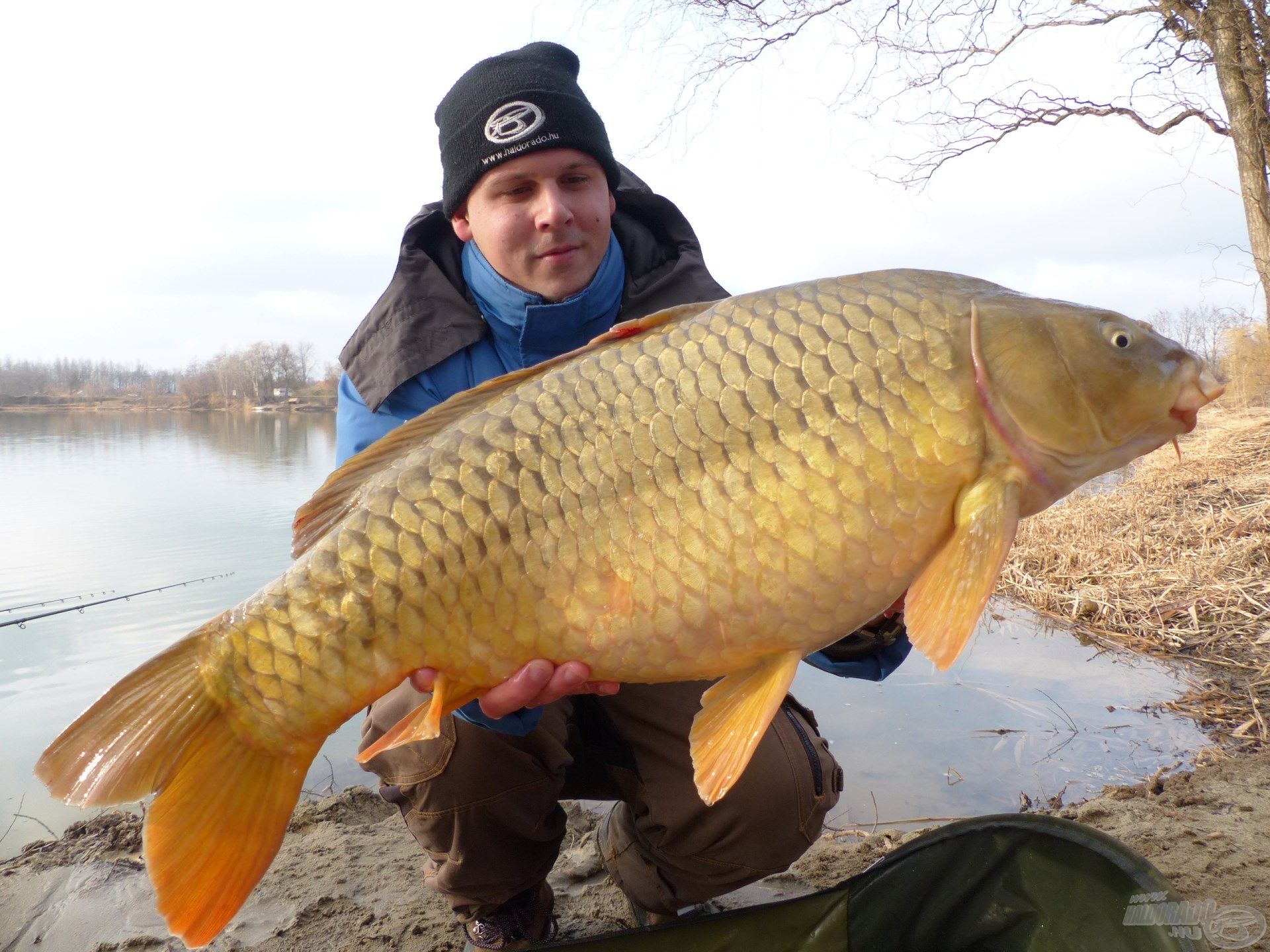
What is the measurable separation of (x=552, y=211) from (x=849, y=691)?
193 centimetres

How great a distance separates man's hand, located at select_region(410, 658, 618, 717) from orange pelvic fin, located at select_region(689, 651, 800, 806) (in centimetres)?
17

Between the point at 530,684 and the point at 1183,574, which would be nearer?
the point at 530,684

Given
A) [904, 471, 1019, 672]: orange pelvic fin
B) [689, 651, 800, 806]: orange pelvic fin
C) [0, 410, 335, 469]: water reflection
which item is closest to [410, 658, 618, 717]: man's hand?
[689, 651, 800, 806]: orange pelvic fin

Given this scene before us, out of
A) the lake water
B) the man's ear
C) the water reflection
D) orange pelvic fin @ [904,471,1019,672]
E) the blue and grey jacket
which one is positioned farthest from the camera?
the water reflection

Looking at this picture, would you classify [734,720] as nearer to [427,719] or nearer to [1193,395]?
[427,719]

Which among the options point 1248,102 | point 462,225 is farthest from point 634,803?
point 1248,102

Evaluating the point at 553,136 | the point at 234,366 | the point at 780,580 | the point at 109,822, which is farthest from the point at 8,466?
the point at 234,366

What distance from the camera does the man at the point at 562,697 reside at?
4.84 feet

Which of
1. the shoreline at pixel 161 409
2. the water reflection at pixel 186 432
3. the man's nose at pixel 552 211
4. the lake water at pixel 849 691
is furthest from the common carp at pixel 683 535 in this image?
the shoreline at pixel 161 409

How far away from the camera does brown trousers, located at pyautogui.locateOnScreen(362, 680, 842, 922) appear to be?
1458 mm

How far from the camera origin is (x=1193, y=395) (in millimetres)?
983

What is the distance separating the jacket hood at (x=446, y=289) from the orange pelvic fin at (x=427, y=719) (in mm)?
667

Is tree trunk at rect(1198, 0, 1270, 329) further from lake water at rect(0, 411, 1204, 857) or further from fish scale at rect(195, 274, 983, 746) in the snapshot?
fish scale at rect(195, 274, 983, 746)

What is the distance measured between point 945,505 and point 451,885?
111cm
